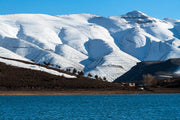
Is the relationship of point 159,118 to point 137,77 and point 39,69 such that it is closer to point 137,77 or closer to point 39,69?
point 39,69

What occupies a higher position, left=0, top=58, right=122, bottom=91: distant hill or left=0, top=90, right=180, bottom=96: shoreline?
left=0, top=58, right=122, bottom=91: distant hill

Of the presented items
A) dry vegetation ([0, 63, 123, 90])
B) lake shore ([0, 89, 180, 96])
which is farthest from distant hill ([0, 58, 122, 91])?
lake shore ([0, 89, 180, 96])

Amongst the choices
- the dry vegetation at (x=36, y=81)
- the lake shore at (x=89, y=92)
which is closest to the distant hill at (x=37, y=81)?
the dry vegetation at (x=36, y=81)

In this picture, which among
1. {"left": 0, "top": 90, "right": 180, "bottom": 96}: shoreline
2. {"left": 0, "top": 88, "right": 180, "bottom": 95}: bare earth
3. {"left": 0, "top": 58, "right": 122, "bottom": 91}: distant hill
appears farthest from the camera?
{"left": 0, "top": 58, "right": 122, "bottom": 91}: distant hill

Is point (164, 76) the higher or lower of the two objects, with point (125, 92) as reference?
higher

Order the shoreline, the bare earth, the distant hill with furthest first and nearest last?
the distant hill < the bare earth < the shoreline

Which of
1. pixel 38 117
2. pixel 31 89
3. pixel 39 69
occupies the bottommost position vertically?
pixel 38 117

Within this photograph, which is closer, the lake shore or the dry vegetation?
the lake shore

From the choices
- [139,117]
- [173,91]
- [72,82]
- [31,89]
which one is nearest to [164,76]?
[173,91]

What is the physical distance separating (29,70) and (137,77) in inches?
3437

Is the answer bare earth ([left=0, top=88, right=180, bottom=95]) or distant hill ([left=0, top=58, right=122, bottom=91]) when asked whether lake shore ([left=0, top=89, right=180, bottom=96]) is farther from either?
distant hill ([left=0, top=58, right=122, bottom=91])

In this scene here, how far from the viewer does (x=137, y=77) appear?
194m

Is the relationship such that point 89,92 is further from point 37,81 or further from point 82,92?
point 37,81

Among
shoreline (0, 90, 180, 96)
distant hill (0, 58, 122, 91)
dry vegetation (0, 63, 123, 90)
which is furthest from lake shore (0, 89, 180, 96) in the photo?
dry vegetation (0, 63, 123, 90)
